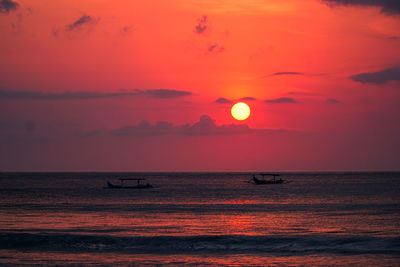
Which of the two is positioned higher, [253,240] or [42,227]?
[42,227]

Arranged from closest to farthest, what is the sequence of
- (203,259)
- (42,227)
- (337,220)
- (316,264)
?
(316,264) < (203,259) < (42,227) < (337,220)

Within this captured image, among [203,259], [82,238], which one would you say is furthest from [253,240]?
[82,238]

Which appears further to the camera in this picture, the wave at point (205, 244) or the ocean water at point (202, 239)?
the wave at point (205, 244)

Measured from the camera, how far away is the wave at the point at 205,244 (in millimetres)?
42594

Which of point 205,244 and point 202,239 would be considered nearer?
point 205,244

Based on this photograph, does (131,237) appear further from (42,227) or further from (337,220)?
(337,220)

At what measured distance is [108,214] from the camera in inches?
2844

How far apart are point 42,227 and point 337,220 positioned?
107ft

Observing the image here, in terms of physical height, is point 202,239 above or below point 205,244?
above

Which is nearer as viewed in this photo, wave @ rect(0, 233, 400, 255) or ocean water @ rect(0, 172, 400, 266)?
ocean water @ rect(0, 172, 400, 266)

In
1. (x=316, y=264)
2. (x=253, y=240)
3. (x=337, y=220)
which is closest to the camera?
(x=316, y=264)

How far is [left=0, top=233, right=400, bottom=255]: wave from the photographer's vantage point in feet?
140

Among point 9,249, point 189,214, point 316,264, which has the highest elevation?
point 189,214

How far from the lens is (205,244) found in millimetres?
45375
